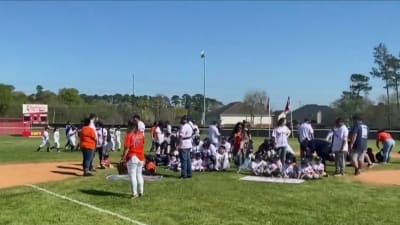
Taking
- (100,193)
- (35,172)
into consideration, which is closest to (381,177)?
(100,193)

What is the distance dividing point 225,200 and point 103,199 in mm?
2688

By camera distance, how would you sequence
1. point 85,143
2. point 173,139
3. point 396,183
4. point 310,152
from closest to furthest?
point 396,183, point 85,143, point 310,152, point 173,139

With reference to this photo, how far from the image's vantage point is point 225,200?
11.9 metres

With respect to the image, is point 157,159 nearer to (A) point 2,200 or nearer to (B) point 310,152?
(B) point 310,152

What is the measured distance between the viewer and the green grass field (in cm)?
993

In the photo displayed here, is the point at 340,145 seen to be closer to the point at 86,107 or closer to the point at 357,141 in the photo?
the point at 357,141

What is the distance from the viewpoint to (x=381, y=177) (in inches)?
669

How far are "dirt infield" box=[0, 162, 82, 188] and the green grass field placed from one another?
1.33 metres

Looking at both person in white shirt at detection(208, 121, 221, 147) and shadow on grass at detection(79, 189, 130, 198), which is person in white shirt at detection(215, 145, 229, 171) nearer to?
person in white shirt at detection(208, 121, 221, 147)

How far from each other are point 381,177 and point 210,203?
764cm

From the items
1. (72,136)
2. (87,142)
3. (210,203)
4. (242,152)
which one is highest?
(72,136)

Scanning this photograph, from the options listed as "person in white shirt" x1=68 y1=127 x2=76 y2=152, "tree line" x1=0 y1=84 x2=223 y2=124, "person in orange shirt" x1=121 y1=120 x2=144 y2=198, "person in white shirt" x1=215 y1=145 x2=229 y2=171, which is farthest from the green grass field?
"tree line" x1=0 y1=84 x2=223 y2=124

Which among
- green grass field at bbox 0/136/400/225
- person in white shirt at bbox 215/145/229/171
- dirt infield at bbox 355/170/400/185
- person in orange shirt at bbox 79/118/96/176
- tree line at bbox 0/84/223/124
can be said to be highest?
tree line at bbox 0/84/223/124

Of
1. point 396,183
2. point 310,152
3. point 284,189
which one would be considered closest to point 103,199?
point 284,189
